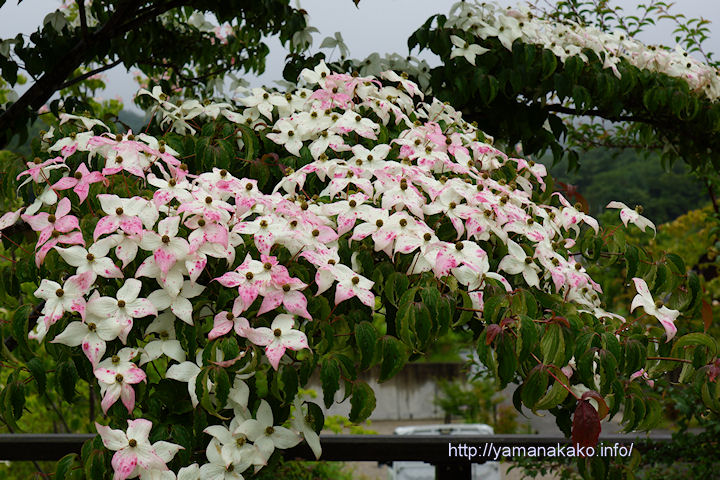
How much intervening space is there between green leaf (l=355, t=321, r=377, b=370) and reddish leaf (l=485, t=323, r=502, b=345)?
0.52ft

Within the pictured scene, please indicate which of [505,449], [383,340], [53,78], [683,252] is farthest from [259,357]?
[683,252]

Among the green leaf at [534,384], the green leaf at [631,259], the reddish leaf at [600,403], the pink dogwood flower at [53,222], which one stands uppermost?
the pink dogwood flower at [53,222]

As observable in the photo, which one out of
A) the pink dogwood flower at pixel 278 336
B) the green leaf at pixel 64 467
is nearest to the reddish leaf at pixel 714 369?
the pink dogwood flower at pixel 278 336

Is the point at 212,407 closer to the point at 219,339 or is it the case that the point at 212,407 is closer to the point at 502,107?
the point at 219,339

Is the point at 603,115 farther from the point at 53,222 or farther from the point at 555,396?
the point at 53,222

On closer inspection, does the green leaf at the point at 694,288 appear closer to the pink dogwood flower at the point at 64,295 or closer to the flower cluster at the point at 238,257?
the flower cluster at the point at 238,257

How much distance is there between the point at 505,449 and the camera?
174 centimetres

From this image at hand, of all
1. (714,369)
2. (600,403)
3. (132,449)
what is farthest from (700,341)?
(132,449)

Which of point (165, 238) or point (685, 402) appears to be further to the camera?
point (685, 402)

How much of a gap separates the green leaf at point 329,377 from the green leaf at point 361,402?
0.20 ft

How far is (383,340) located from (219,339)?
0.24 m

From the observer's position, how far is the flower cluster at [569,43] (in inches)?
A: 82.8

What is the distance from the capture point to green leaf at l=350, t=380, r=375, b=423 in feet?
3.45

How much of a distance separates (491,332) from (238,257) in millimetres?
408
